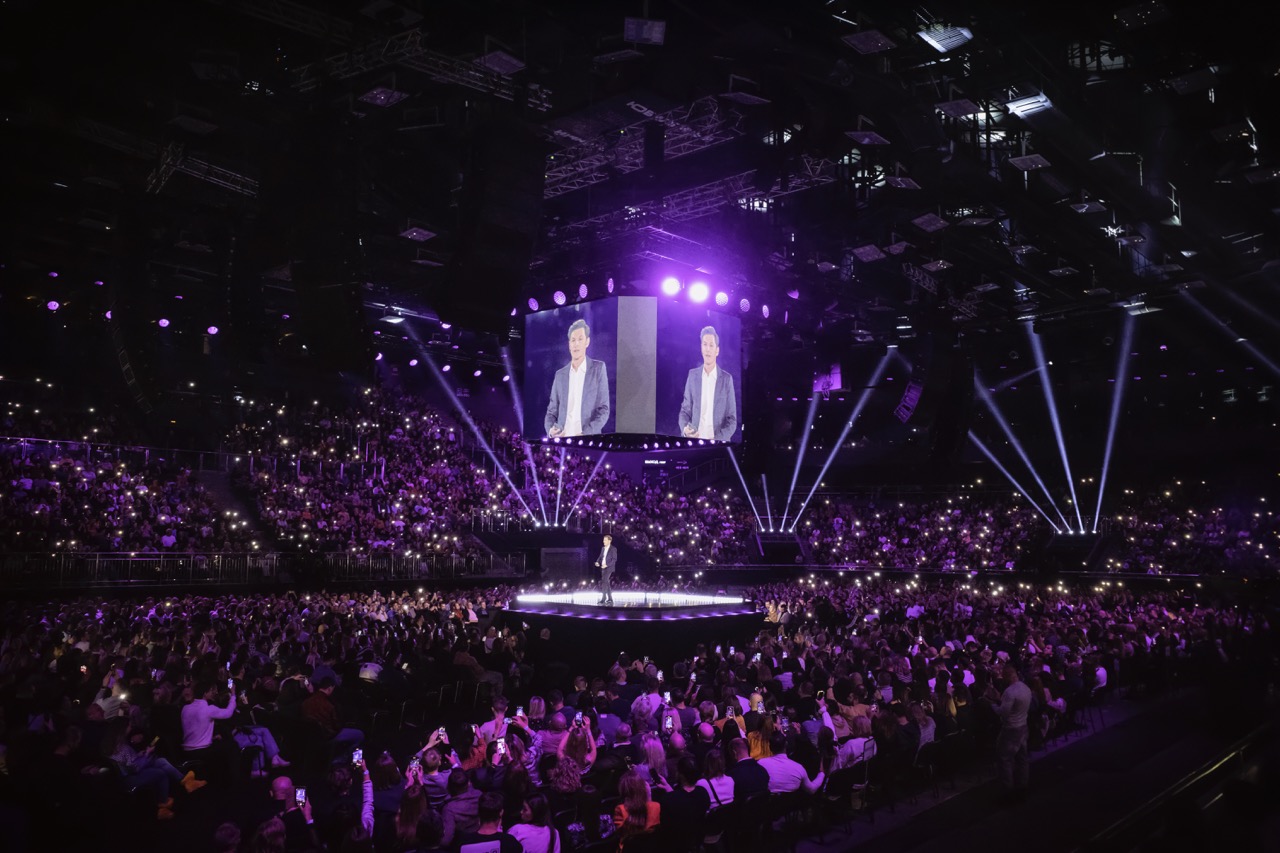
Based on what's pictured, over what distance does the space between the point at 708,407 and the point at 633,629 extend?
4.48 m

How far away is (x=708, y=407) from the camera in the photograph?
16516 millimetres

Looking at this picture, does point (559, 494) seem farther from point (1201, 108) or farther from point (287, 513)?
point (1201, 108)

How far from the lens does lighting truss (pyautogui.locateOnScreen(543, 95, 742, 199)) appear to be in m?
11.1

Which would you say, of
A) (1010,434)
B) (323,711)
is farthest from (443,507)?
(1010,434)

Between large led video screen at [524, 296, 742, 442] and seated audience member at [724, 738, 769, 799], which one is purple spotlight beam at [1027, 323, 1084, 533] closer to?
large led video screen at [524, 296, 742, 442]

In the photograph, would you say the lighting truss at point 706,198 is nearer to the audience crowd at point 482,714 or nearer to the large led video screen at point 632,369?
the large led video screen at point 632,369

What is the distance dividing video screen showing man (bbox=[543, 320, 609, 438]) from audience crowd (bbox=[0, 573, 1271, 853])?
3.79 meters

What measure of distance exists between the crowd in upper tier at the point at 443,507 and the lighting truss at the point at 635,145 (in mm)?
12563

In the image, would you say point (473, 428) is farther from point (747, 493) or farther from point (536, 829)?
point (536, 829)

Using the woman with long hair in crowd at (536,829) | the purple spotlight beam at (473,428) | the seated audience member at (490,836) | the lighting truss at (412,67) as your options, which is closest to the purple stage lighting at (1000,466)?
the purple spotlight beam at (473,428)

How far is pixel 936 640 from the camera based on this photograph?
46.2 feet

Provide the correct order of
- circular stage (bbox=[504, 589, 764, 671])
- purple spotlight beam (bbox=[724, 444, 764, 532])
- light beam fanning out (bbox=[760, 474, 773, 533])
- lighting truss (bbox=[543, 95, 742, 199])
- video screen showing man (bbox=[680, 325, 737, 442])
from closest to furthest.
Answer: lighting truss (bbox=[543, 95, 742, 199]) → circular stage (bbox=[504, 589, 764, 671]) → video screen showing man (bbox=[680, 325, 737, 442]) → purple spotlight beam (bbox=[724, 444, 764, 532]) → light beam fanning out (bbox=[760, 474, 773, 533])

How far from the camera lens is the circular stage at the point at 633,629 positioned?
14594mm

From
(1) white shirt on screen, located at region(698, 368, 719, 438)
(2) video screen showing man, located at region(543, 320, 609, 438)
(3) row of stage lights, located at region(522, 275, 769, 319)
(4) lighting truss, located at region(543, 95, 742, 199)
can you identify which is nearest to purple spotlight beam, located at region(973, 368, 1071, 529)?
(1) white shirt on screen, located at region(698, 368, 719, 438)
